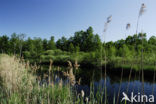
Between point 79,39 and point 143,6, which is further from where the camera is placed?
point 79,39

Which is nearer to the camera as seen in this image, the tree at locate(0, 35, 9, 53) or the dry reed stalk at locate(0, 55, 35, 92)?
the dry reed stalk at locate(0, 55, 35, 92)

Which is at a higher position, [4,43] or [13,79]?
[4,43]

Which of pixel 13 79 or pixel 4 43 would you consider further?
pixel 4 43

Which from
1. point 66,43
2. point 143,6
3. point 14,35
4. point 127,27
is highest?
point 14,35

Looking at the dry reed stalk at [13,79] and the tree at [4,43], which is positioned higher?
the tree at [4,43]

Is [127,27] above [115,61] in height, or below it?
above

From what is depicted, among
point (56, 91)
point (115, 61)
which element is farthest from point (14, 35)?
point (56, 91)

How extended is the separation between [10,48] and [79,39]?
25.1 metres

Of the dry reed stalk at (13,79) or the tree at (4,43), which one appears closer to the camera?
the dry reed stalk at (13,79)

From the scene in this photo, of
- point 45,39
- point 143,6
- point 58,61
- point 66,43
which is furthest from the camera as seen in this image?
point 45,39

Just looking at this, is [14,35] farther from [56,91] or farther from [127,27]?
[127,27]

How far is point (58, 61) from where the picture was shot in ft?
78.8

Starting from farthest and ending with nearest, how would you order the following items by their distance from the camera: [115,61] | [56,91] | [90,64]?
[90,64] → [115,61] → [56,91]

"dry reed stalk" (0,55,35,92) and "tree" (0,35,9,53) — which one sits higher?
"tree" (0,35,9,53)
